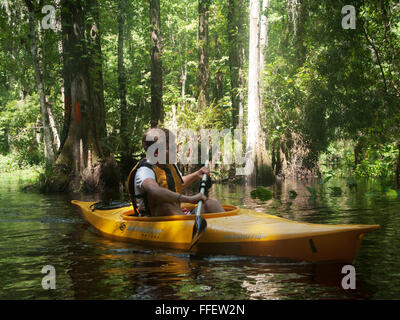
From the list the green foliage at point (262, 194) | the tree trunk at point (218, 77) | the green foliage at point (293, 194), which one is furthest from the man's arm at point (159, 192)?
the tree trunk at point (218, 77)

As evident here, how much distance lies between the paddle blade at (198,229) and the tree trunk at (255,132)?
35.3ft

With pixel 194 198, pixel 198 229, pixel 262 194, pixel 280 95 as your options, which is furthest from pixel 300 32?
pixel 198 229

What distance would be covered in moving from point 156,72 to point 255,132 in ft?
12.4

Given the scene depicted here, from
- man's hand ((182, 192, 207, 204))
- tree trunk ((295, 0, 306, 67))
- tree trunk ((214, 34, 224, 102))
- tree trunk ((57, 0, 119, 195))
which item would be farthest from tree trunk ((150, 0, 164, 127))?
man's hand ((182, 192, 207, 204))

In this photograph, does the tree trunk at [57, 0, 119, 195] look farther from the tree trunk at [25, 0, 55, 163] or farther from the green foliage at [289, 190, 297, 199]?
the green foliage at [289, 190, 297, 199]

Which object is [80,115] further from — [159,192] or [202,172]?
[159,192]

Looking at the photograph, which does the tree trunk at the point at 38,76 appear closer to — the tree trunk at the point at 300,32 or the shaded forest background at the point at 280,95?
the shaded forest background at the point at 280,95

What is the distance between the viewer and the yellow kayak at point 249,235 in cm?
420

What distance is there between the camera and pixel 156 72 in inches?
609

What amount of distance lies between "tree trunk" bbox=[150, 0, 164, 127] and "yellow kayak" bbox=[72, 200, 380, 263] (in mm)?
9259

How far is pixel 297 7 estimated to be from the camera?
13.5 m

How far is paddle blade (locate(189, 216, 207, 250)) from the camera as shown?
480 cm

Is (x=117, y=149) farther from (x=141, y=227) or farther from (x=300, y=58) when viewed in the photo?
(x=141, y=227)
